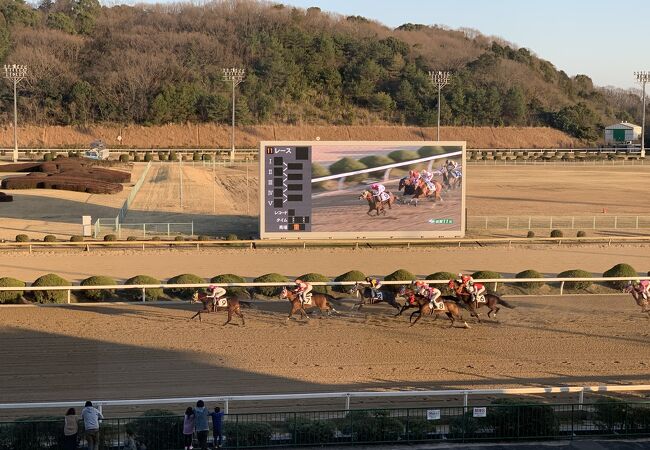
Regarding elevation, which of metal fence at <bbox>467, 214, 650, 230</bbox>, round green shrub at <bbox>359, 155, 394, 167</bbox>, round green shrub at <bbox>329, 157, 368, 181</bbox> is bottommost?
metal fence at <bbox>467, 214, 650, 230</bbox>

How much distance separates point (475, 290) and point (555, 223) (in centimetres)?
1482

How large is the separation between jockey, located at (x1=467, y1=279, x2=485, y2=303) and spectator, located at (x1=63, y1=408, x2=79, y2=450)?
851 cm

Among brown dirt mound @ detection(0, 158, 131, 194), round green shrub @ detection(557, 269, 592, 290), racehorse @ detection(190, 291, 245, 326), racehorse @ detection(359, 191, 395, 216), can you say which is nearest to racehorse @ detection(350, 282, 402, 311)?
racehorse @ detection(190, 291, 245, 326)

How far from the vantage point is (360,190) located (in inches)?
942

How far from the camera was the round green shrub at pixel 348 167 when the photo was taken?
23.9 meters

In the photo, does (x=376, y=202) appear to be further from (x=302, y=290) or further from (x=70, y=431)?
(x=70, y=431)

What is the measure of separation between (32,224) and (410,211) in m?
12.7

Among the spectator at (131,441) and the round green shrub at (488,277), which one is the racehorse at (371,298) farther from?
the spectator at (131,441)

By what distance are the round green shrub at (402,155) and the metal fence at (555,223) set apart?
4874 mm

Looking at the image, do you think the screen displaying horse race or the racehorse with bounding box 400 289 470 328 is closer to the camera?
the racehorse with bounding box 400 289 470 328

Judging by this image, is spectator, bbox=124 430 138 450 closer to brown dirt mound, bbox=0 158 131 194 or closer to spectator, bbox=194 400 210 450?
spectator, bbox=194 400 210 450

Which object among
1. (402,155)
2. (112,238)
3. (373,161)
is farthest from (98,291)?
(402,155)

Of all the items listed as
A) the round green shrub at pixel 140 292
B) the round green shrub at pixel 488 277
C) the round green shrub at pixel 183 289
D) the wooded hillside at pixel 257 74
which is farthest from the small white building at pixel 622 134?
the round green shrub at pixel 140 292

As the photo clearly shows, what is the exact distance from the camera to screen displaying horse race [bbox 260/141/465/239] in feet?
77.4
